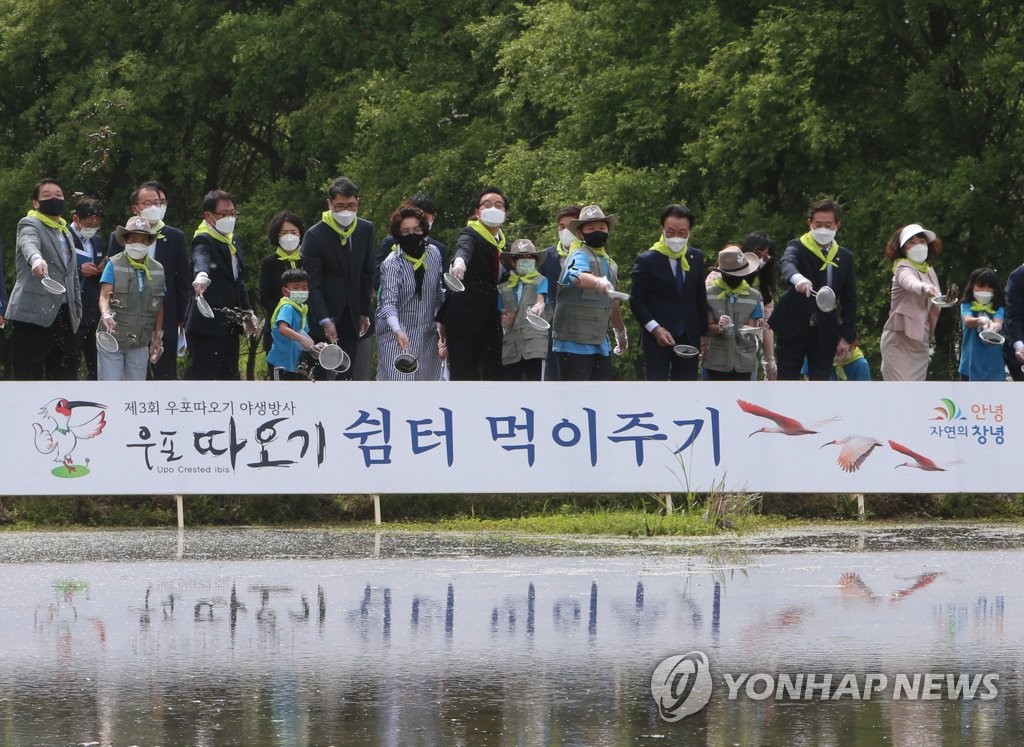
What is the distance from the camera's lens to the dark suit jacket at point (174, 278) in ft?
51.7

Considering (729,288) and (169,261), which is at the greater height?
(169,261)

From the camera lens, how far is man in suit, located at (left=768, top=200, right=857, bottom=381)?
1628cm

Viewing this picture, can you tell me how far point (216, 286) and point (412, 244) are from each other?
1.66m

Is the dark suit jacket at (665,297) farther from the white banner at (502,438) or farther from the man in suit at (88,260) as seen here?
the man in suit at (88,260)

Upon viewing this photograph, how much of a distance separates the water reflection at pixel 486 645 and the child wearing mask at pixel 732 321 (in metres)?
3.65

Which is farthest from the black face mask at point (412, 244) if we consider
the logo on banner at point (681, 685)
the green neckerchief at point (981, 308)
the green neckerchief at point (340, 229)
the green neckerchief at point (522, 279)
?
A: the logo on banner at point (681, 685)

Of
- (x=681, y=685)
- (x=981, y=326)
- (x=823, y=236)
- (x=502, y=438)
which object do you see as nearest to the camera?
(x=681, y=685)

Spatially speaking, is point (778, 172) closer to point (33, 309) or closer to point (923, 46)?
→ point (923, 46)

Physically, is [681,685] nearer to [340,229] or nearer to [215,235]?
[340,229]

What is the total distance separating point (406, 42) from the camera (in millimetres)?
38188

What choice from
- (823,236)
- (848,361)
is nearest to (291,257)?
(823,236)

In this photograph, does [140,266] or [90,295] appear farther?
[90,295]

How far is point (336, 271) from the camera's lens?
15.8 metres

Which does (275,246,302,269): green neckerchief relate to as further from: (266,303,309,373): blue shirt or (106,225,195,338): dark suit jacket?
(106,225,195,338): dark suit jacket
